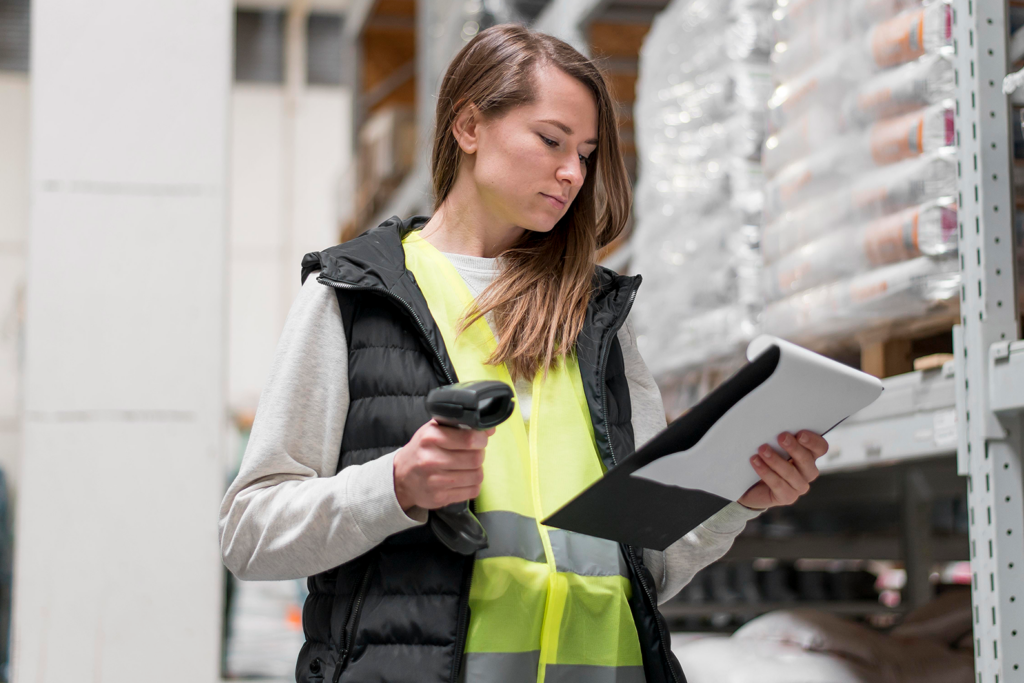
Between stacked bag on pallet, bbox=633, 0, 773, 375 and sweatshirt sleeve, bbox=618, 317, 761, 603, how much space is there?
3.66ft

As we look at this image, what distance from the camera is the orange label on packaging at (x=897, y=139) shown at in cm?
185

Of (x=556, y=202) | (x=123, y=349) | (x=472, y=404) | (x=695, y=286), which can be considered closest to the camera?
(x=472, y=404)

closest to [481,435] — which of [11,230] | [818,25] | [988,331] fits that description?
[988,331]

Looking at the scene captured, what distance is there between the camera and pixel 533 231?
4.96 feet

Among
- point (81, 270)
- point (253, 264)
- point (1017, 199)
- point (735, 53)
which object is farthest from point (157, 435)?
point (253, 264)

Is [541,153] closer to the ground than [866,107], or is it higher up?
closer to the ground

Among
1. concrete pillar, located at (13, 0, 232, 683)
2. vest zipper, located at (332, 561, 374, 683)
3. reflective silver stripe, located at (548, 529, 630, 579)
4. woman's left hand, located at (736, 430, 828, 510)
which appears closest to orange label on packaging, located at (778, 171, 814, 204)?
woman's left hand, located at (736, 430, 828, 510)

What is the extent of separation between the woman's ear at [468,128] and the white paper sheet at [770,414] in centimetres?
54

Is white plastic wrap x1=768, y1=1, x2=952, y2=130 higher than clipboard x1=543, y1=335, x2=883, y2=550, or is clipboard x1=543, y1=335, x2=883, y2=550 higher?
white plastic wrap x1=768, y1=1, x2=952, y2=130

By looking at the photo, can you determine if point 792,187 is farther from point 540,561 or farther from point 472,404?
point 472,404

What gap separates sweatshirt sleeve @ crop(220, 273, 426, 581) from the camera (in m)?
1.14

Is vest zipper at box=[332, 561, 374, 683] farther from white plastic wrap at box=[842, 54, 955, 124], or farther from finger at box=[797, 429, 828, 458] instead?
white plastic wrap at box=[842, 54, 955, 124]

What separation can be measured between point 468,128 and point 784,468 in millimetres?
634

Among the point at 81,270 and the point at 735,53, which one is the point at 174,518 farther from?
the point at 735,53
